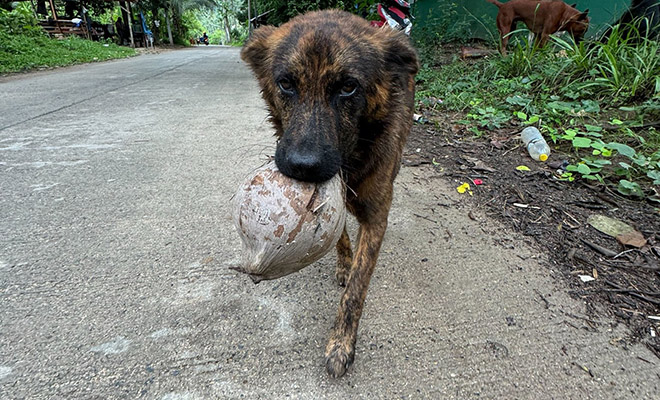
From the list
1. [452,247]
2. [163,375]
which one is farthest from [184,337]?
[452,247]

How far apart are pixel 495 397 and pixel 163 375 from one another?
138 centimetres

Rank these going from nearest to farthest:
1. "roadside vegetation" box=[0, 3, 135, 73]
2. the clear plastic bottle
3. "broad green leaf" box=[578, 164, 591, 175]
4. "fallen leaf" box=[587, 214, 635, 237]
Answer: "fallen leaf" box=[587, 214, 635, 237] → "broad green leaf" box=[578, 164, 591, 175] → the clear plastic bottle → "roadside vegetation" box=[0, 3, 135, 73]

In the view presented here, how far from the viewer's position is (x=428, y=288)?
2012mm

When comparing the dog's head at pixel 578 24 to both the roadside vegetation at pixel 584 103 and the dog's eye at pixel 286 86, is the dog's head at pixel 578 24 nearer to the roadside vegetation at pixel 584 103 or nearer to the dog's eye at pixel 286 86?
the roadside vegetation at pixel 584 103

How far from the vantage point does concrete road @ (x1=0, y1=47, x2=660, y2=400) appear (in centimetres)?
145

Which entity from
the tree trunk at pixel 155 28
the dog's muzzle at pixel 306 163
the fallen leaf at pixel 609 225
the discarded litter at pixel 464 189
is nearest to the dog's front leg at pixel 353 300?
the dog's muzzle at pixel 306 163

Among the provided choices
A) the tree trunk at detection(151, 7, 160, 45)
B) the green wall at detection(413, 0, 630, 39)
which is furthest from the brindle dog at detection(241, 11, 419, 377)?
the tree trunk at detection(151, 7, 160, 45)

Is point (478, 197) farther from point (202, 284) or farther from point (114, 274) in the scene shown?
point (114, 274)

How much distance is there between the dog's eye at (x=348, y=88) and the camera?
163 cm

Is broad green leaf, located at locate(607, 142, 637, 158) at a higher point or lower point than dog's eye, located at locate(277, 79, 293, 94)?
lower

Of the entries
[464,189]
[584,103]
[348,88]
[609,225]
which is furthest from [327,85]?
[584,103]

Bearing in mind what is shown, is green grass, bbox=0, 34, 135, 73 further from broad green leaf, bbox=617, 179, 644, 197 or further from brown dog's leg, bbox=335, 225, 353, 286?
broad green leaf, bbox=617, 179, 644, 197

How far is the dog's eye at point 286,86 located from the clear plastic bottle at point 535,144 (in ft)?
9.63

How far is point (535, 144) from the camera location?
3.58 m
